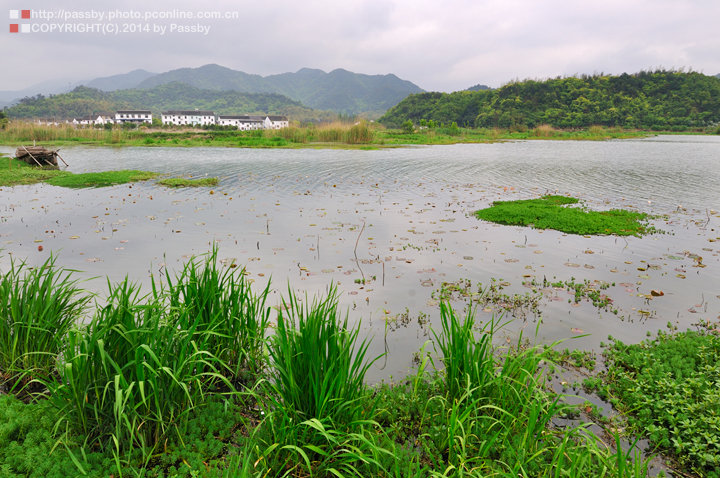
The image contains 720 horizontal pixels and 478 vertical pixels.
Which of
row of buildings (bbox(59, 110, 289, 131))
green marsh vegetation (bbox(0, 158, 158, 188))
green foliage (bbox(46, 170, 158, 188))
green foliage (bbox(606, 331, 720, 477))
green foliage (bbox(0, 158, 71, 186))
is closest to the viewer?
green foliage (bbox(606, 331, 720, 477))

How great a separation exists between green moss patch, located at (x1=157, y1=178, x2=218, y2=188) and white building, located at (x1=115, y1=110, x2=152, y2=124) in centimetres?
12317

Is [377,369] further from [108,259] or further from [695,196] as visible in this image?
[695,196]

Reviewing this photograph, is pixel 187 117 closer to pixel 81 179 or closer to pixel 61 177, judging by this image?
pixel 61 177

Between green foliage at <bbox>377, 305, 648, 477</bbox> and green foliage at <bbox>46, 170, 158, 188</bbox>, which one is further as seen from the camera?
green foliage at <bbox>46, 170, 158, 188</bbox>

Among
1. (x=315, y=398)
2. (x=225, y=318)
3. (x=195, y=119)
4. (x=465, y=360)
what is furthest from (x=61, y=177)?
(x=195, y=119)

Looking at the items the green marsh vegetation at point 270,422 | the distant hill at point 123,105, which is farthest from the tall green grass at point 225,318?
the distant hill at point 123,105

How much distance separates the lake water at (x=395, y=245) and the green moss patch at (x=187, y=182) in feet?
1.69

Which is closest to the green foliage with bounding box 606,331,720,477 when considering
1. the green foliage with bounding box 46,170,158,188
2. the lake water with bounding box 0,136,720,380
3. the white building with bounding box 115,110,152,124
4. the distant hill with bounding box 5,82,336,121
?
the lake water with bounding box 0,136,720,380

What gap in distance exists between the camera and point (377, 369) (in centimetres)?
468

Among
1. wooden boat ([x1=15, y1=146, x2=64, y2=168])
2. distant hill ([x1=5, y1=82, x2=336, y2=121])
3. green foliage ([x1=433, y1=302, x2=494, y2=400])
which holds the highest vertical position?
distant hill ([x1=5, y1=82, x2=336, y2=121])

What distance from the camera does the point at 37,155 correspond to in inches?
881

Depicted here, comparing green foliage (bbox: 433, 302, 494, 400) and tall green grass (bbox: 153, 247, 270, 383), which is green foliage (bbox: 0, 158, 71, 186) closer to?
tall green grass (bbox: 153, 247, 270, 383)

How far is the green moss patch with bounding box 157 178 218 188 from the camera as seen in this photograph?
18.2 metres

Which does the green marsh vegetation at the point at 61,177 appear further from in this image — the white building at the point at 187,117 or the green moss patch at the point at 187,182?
the white building at the point at 187,117
